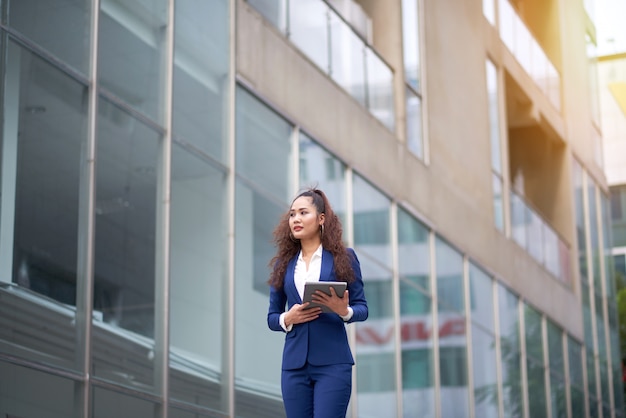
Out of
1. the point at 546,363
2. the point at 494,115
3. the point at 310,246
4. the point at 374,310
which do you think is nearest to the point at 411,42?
the point at 374,310

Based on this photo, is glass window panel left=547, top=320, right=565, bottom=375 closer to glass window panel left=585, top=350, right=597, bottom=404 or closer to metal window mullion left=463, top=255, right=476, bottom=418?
glass window panel left=585, top=350, right=597, bottom=404

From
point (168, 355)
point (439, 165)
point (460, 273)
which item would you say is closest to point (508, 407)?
point (460, 273)

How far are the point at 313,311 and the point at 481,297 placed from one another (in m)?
17.3

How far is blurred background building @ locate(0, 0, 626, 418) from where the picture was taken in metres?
9.66

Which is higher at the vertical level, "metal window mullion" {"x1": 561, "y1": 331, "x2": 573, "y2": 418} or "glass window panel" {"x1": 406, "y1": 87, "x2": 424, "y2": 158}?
"glass window panel" {"x1": 406, "y1": 87, "x2": 424, "y2": 158}

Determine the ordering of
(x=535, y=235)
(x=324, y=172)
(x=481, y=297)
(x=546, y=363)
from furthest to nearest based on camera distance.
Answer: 1. (x=535, y=235)
2. (x=546, y=363)
3. (x=481, y=297)
4. (x=324, y=172)

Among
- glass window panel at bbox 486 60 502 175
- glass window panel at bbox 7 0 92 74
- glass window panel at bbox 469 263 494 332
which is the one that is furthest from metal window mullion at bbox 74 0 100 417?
glass window panel at bbox 486 60 502 175

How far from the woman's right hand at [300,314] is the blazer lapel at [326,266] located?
0.20m

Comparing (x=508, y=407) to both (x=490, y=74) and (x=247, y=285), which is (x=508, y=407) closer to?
(x=490, y=74)

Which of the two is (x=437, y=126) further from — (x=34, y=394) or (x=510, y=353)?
(x=34, y=394)

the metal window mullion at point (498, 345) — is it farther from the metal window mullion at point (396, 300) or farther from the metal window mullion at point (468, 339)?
the metal window mullion at point (396, 300)

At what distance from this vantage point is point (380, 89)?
18.8 meters

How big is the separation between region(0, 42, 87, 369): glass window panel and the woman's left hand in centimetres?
402

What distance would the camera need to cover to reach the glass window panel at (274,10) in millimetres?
14383
